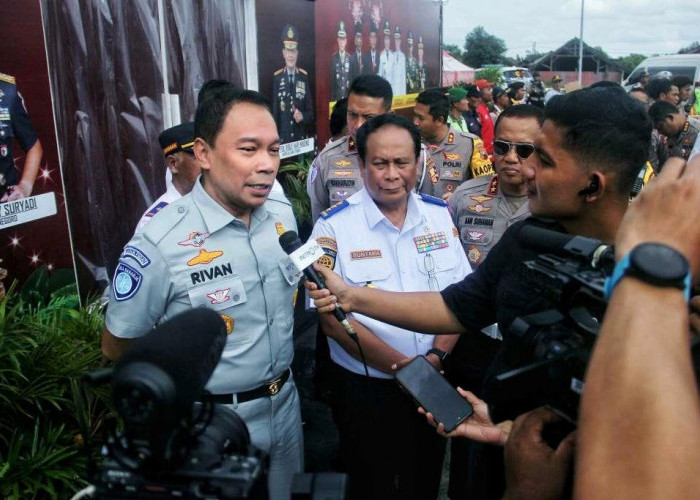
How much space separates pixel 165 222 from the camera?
213 centimetres

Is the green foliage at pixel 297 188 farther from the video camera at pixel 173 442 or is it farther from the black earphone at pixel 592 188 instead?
the video camera at pixel 173 442

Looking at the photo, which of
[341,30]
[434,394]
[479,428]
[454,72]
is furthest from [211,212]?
[454,72]

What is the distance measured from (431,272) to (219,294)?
41.8 inches

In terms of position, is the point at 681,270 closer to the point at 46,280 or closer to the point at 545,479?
the point at 545,479

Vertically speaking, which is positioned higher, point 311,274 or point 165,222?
point 165,222

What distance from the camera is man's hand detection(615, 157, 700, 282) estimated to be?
0.92m

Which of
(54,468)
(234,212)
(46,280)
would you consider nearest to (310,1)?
(46,280)

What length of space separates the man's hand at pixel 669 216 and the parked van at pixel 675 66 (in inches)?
699

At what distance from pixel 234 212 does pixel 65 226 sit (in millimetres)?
2061

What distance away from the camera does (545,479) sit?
1.22 metres

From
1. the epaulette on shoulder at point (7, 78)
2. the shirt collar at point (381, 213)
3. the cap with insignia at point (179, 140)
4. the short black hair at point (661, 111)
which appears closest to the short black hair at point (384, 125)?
the shirt collar at point (381, 213)

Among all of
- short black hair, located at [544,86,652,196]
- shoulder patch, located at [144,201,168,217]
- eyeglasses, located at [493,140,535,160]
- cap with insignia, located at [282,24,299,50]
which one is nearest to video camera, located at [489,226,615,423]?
short black hair, located at [544,86,652,196]

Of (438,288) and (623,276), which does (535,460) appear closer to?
(623,276)

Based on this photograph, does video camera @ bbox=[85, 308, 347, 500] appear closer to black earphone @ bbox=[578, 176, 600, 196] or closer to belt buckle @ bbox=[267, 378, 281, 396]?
black earphone @ bbox=[578, 176, 600, 196]
